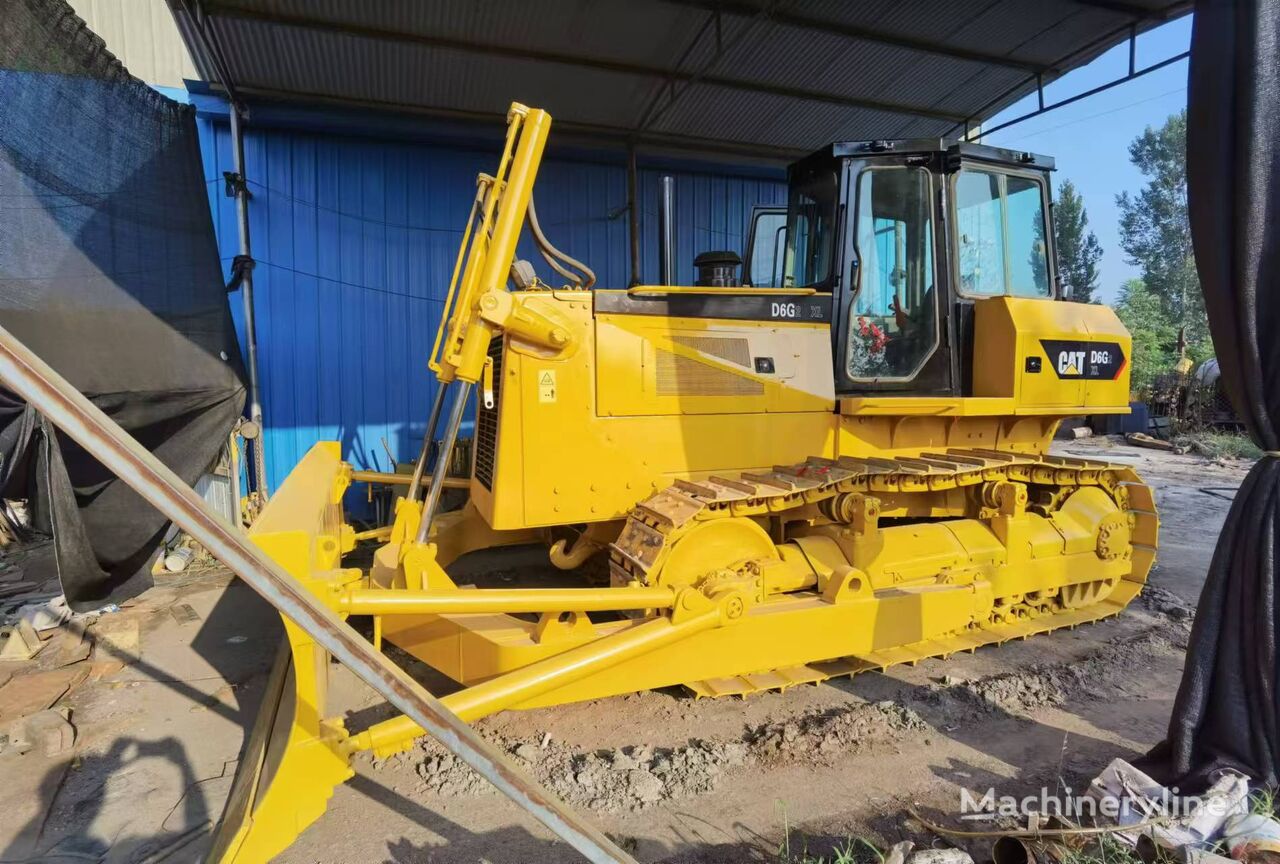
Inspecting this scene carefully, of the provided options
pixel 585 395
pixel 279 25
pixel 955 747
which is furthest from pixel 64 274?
pixel 955 747

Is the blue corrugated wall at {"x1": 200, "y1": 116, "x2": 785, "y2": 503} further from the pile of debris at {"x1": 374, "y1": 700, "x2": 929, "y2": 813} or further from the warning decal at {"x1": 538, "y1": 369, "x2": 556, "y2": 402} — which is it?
the pile of debris at {"x1": 374, "y1": 700, "x2": 929, "y2": 813}

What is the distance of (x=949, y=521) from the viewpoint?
4352mm

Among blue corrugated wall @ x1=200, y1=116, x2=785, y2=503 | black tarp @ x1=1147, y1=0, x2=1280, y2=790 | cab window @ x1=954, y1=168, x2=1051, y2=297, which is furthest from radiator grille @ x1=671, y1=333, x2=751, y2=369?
blue corrugated wall @ x1=200, y1=116, x2=785, y2=503

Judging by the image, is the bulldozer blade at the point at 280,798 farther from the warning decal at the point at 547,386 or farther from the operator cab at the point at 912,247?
the operator cab at the point at 912,247

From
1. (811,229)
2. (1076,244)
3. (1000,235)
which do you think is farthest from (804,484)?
(1076,244)

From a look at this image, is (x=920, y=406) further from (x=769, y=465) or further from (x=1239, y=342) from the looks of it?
(x=1239, y=342)

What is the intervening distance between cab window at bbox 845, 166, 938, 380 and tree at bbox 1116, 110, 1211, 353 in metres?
37.1

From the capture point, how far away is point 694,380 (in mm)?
3754

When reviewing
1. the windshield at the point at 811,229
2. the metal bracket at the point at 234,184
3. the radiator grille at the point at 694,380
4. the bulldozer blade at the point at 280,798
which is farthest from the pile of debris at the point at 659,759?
the metal bracket at the point at 234,184

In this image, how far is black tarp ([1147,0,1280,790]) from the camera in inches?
88.7

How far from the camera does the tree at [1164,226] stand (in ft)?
109

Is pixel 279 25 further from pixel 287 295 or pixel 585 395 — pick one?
pixel 585 395

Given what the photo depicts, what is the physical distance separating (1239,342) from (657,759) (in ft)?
9.26

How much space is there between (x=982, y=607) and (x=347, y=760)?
3539mm
